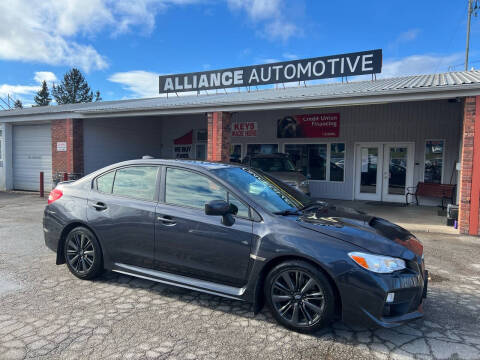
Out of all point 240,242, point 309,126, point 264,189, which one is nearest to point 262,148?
point 309,126

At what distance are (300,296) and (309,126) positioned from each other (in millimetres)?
11404

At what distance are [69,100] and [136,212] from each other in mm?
68216

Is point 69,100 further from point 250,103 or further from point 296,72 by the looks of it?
point 250,103

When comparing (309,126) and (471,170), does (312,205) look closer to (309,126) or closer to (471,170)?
(471,170)

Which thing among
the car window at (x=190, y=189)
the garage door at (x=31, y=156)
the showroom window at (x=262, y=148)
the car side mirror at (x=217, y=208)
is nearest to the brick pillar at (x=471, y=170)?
the car window at (x=190, y=189)

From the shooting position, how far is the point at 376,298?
282 cm

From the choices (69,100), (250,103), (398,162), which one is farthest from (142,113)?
(69,100)

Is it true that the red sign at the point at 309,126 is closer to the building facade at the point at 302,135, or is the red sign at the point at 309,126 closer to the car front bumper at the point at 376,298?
the building facade at the point at 302,135

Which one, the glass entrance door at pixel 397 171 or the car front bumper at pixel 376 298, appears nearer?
the car front bumper at pixel 376 298

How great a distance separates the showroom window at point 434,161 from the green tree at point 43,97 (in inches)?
2697

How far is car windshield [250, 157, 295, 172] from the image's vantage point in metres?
10.7

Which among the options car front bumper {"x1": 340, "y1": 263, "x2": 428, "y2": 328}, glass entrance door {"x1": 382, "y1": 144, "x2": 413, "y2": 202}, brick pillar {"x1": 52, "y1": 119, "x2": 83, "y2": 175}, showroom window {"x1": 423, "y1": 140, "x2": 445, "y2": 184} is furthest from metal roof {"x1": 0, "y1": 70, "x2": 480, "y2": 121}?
car front bumper {"x1": 340, "y1": 263, "x2": 428, "y2": 328}

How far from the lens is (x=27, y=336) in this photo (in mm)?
3033

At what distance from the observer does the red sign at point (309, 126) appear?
13.3 m
